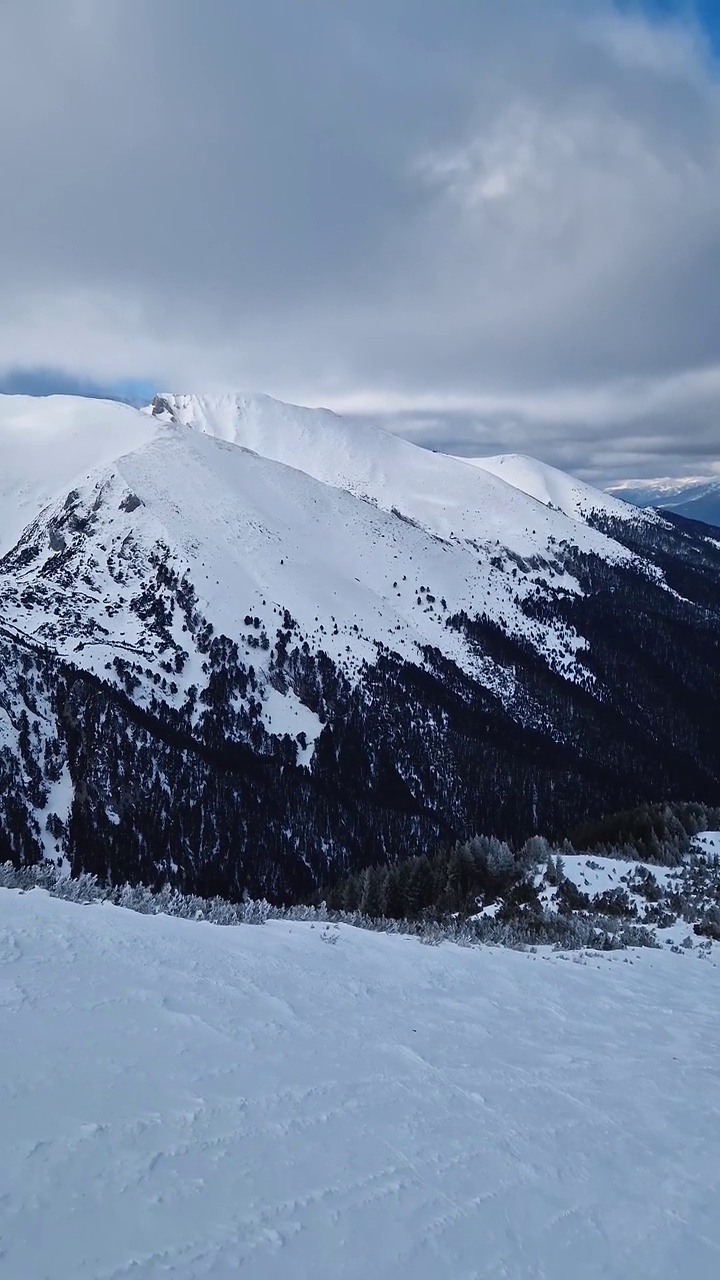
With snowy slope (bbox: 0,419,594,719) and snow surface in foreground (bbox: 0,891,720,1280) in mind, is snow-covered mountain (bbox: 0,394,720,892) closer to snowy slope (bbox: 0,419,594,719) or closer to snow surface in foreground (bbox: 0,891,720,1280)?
snowy slope (bbox: 0,419,594,719)

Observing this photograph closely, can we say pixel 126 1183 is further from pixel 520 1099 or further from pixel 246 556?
pixel 246 556

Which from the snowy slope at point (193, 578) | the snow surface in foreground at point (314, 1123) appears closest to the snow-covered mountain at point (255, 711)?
the snowy slope at point (193, 578)

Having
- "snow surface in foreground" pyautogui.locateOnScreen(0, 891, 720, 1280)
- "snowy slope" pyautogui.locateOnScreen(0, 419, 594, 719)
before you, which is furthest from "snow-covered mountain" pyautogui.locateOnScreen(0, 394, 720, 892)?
"snow surface in foreground" pyautogui.locateOnScreen(0, 891, 720, 1280)

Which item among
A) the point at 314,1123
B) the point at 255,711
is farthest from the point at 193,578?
the point at 314,1123

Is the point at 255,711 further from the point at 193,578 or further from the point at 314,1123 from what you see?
the point at 314,1123

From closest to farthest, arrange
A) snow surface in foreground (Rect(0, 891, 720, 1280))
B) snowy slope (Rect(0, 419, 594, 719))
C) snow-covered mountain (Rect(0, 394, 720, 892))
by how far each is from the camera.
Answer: snow surface in foreground (Rect(0, 891, 720, 1280)), snow-covered mountain (Rect(0, 394, 720, 892)), snowy slope (Rect(0, 419, 594, 719))

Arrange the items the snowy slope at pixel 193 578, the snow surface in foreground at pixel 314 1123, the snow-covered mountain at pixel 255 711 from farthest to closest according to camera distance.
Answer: the snowy slope at pixel 193 578
the snow-covered mountain at pixel 255 711
the snow surface in foreground at pixel 314 1123

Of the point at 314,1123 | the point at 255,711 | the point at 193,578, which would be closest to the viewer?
the point at 314,1123

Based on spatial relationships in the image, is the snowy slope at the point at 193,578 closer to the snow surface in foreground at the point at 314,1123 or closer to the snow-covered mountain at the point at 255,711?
the snow-covered mountain at the point at 255,711
